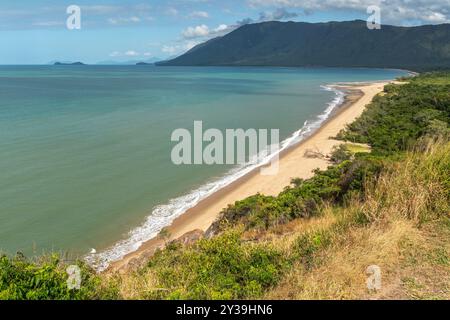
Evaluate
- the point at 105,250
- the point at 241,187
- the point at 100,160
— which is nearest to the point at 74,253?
the point at 105,250

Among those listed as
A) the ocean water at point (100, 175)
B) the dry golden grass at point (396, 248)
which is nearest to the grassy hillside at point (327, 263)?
the dry golden grass at point (396, 248)

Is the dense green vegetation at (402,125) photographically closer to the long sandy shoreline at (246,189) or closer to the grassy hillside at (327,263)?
the long sandy shoreline at (246,189)

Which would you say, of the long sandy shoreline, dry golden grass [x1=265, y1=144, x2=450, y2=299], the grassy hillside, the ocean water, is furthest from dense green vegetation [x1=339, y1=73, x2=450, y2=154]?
the grassy hillside

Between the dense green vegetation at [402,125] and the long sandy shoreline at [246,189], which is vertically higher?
the dense green vegetation at [402,125]

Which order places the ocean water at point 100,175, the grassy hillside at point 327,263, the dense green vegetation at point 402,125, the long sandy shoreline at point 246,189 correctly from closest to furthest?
the grassy hillside at point 327,263, the long sandy shoreline at point 246,189, the ocean water at point 100,175, the dense green vegetation at point 402,125

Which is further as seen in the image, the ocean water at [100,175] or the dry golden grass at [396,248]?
the ocean water at [100,175]

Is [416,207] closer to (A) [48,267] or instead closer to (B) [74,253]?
(A) [48,267]

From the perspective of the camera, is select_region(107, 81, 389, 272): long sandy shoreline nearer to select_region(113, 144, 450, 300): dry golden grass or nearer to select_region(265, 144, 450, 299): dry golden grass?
select_region(113, 144, 450, 300): dry golden grass

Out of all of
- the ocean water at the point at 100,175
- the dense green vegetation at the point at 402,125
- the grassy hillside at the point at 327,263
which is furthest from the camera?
the dense green vegetation at the point at 402,125

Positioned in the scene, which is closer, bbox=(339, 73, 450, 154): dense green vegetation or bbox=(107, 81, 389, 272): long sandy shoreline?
bbox=(107, 81, 389, 272): long sandy shoreline

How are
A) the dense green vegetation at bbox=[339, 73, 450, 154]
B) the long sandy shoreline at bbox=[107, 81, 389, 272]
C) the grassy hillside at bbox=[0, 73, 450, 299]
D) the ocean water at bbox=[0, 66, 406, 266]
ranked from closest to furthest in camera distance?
1. the grassy hillside at bbox=[0, 73, 450, 299]
2. the long sandy shoreline at bbox=[107, 81, 389, 272]
3. the ocean water at bbox=[0, 66, 406, 266]
4. the dense green vegetation at bbox=[339, 73, 450, 154]

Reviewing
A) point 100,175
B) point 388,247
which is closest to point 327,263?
point 388,247
